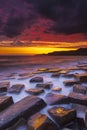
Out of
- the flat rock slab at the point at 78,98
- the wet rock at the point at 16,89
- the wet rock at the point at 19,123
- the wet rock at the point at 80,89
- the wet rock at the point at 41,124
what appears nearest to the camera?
the wet rock at the point at 41,124

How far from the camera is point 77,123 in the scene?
6.25 ft

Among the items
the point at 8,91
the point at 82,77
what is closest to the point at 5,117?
the point at 8,91

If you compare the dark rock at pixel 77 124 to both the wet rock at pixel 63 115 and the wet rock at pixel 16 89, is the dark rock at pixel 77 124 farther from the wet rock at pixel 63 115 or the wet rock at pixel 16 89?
the wet rock at pixel 16 89

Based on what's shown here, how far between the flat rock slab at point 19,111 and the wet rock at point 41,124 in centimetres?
12

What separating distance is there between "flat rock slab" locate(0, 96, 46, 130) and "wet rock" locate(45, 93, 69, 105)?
0.10 metres

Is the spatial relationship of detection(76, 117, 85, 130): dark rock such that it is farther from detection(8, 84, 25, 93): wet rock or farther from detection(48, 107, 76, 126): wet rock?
detection(8, 84, 25, 93): wet rock

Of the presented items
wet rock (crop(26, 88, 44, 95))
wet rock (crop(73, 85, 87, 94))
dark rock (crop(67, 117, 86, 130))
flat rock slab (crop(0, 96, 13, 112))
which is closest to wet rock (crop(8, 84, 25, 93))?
wet rock (crop(26, 88, 44, 95))

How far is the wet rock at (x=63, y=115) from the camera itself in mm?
1864

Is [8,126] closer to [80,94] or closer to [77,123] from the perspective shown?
[77,123]

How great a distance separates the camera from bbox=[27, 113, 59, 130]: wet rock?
177 cm

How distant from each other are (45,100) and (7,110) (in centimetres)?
41

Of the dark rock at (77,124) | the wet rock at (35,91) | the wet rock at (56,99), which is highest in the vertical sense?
the wet rock at (35,91)

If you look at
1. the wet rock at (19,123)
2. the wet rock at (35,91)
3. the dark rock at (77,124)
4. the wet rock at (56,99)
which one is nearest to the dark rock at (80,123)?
the dark rock at (77,124)

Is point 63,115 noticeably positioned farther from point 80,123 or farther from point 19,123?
point 19,123
